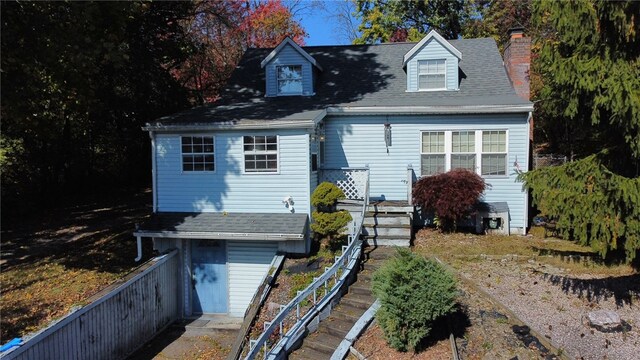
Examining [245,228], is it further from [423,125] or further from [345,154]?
[423,125]

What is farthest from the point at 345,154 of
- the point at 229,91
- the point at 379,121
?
the point at 229,91

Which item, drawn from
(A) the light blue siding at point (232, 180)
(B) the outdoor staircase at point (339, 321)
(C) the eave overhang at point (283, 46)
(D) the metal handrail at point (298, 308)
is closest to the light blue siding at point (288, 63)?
(C) the eave overhang at point (283, 46)

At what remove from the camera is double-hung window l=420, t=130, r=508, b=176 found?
14.4 metres

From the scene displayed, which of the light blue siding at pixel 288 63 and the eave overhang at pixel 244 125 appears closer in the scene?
the eave overhang at pixel 244 125

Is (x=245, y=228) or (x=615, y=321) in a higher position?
(x=245, y=228)

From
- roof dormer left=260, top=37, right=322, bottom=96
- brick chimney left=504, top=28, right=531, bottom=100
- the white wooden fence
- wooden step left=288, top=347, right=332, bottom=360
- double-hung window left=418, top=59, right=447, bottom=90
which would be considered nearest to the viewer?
wooden step left=288, top=347, right=332, bottom=360

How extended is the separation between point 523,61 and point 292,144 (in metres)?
10.6

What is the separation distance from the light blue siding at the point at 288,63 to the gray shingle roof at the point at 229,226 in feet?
19.0

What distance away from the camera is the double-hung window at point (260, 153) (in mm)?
13180

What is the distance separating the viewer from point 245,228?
41.3 feet

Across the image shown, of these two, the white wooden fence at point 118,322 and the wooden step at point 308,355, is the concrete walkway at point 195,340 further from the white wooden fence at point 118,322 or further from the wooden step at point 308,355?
the wooden step at point 308,355

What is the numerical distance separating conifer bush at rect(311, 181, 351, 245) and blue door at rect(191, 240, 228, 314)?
3227 mm

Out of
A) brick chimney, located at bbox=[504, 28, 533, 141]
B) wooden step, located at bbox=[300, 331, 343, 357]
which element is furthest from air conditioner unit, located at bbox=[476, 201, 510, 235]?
wooden step, located at bbox=[300, 331, 343, 357]

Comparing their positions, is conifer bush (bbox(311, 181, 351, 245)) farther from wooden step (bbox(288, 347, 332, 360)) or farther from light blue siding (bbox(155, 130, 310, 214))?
wooden step (bbox(288, 347, 332, 360))
